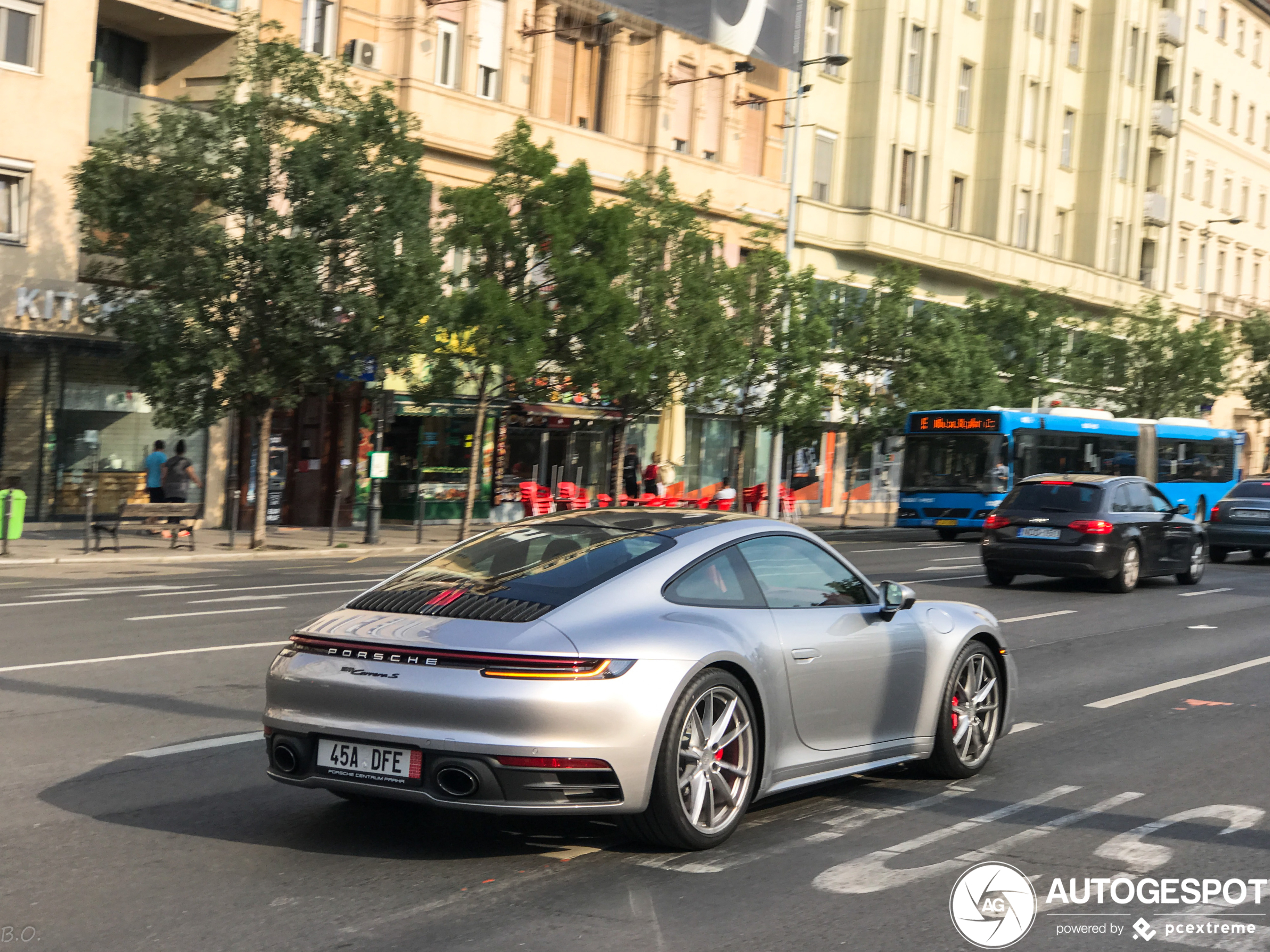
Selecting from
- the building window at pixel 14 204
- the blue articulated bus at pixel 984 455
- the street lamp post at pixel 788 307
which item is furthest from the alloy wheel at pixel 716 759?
the street lamp post at pixel 788 307

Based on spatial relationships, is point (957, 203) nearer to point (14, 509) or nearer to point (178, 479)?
point (178, 479)

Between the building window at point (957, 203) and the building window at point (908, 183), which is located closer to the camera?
the building window at point (908, 183)

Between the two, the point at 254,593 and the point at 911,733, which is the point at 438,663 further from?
the point at 254,593

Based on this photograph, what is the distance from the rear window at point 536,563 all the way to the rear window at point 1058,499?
46.7ft

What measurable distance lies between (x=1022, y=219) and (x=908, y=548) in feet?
94.9

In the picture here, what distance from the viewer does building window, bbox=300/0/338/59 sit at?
30.1 m

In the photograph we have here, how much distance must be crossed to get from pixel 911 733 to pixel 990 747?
0.84m

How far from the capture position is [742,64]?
39.8m

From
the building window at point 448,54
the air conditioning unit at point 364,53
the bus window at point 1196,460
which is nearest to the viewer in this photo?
the air conditioning unit at point 364,53

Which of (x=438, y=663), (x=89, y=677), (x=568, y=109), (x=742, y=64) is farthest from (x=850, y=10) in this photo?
(x=438, y=663)

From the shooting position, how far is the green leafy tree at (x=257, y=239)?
879 inches

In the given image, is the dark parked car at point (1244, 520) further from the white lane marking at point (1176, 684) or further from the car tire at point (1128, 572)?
the white lane marking at point (1176, 684)

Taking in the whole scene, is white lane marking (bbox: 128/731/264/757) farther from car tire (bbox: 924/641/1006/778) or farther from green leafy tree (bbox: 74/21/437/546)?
green leafy tree (bbox: 74/21/437/546)

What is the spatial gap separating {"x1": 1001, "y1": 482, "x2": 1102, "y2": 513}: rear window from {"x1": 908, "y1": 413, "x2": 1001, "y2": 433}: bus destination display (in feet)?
45.4
